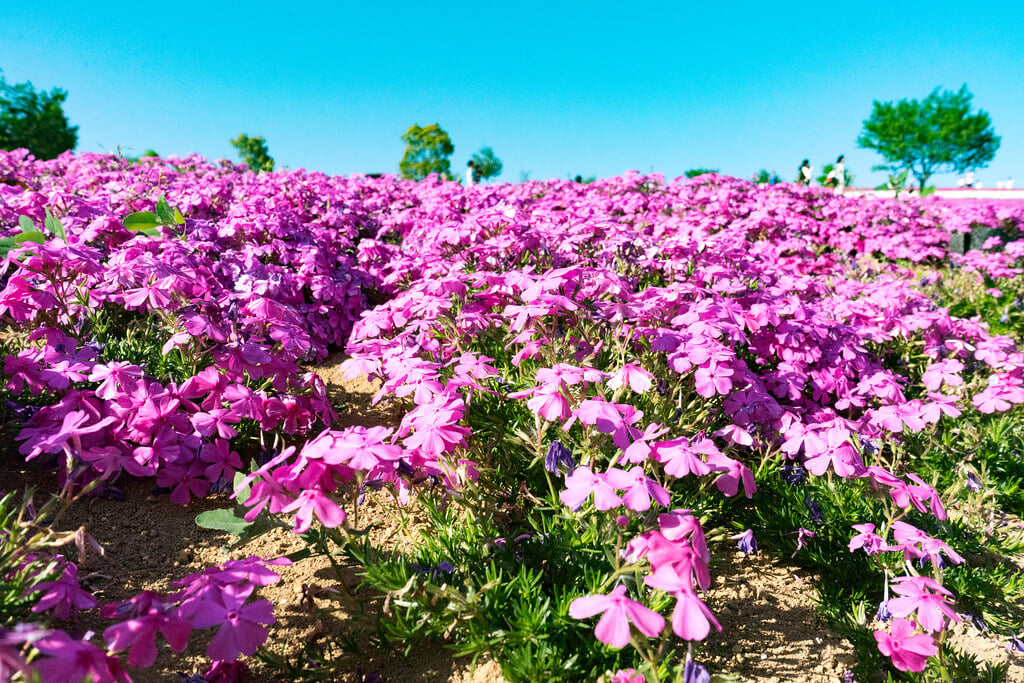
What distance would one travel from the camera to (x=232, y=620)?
1.12m

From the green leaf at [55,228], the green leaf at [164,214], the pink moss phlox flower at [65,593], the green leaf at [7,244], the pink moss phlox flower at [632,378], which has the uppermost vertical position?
the green leaf at [164,214]

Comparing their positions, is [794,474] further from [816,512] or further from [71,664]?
[71,664]

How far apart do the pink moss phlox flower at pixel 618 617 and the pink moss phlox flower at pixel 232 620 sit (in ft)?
2.01

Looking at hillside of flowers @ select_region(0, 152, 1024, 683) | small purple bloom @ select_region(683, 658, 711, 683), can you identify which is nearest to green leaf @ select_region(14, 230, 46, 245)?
hillside of flowers @ select_region(0, 152, 1024, 683)

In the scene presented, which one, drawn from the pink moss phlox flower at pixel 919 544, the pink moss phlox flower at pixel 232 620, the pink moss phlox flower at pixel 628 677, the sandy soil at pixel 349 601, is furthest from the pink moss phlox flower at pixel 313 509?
the pink moss phlox flower at pixel 919 544

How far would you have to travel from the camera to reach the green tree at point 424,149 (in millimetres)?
35531

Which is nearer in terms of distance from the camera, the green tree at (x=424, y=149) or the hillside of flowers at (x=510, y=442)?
the hillside of flowers at (x=510, y=442)

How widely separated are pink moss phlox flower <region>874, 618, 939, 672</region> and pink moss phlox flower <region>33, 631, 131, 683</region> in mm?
1737

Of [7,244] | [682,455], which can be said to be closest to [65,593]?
[682,455]

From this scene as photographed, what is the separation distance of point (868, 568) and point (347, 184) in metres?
6.88

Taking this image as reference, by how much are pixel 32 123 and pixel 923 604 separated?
30033 millimetres

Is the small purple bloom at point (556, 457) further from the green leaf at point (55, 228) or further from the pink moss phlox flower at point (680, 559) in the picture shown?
the green leaf at point (55, 228)

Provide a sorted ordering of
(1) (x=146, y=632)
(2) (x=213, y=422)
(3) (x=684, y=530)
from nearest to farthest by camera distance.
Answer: (1) (x=146, y=632)
(3) (x=684, y=530)
(2) (x=213, y=422)

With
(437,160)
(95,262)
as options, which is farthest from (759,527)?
(437,160)
